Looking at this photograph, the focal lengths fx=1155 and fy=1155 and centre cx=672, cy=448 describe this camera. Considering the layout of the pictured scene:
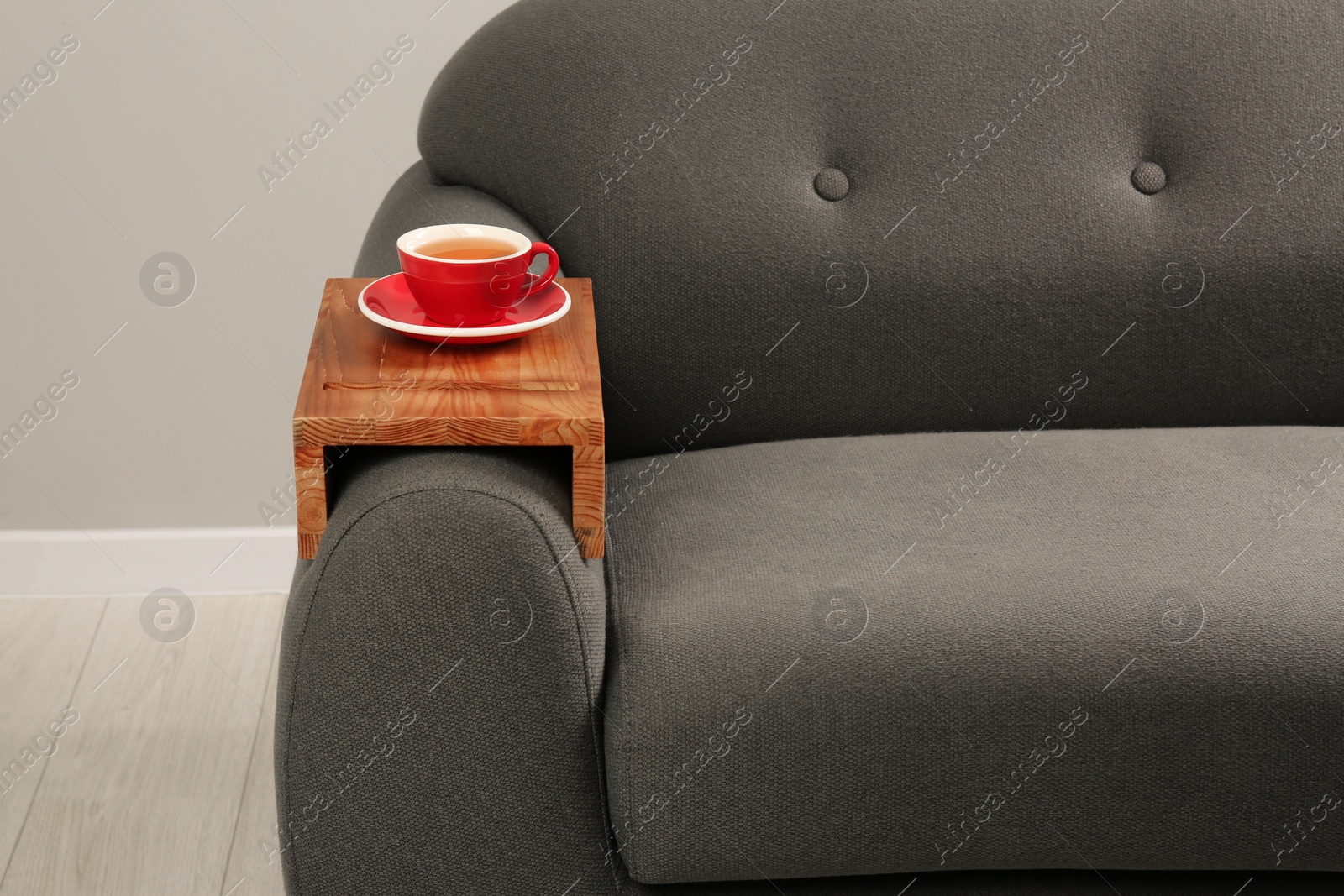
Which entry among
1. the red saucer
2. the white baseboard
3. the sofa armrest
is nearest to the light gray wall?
the white baseboard

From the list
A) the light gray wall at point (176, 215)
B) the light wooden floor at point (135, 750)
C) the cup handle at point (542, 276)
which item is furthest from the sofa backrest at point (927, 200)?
the light wooden floor at point (135, 750)

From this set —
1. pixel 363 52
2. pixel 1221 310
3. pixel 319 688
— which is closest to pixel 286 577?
pixel 363 52

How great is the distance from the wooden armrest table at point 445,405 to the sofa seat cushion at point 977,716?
5.8 inches

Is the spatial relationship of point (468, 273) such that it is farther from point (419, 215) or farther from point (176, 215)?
point (176, 215)

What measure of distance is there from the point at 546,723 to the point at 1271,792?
0.57m

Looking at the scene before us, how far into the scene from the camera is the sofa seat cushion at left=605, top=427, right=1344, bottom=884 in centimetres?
88

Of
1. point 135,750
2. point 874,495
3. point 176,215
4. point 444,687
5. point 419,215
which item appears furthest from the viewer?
point 176,215

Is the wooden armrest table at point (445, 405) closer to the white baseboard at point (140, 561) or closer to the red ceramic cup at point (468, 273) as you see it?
the red ceramic cup at point (468, 273)

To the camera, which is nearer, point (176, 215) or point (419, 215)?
point (419, 215)

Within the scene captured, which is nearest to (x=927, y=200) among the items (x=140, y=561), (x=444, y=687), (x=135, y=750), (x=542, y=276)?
(x=542, y=276)

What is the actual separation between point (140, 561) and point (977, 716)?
1.43 meters

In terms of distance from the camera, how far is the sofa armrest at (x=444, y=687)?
0.85 meters

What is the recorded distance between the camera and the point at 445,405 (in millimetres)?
872

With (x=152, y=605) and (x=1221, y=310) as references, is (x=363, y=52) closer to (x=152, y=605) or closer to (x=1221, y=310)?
(x=152, y=605)
